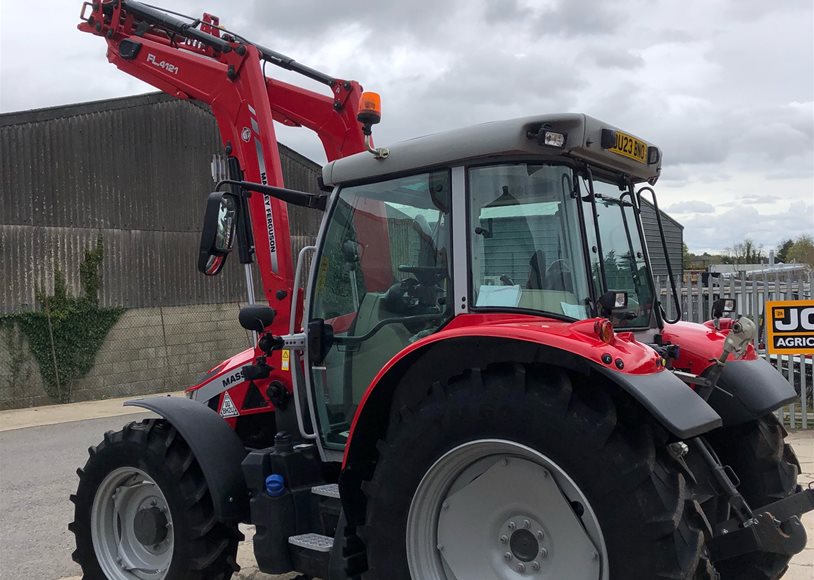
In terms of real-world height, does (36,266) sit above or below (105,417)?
above

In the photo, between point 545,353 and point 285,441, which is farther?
point 285,441

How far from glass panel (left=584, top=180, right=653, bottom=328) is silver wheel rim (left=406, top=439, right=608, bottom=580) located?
970 millimetres

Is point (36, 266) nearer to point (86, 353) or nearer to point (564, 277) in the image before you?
point (86, 353)

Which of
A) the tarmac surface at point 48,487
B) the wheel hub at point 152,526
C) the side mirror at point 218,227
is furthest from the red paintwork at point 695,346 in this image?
the wheel hub at point 152,526

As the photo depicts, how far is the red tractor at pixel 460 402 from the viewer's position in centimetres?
263

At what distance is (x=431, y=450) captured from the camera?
2875 mm

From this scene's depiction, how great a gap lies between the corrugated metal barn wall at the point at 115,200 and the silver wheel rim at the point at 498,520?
13.2 meters

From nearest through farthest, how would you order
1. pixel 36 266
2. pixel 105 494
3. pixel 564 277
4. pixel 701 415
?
pixel 701 415 < pixel 564 277 < pixel 105 494 < pixel 36 266

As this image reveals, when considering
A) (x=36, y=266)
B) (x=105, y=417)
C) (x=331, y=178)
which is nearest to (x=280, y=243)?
(x=331, y=178)

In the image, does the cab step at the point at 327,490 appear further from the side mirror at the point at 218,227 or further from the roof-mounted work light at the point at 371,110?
the roof-mounted work light at the point at 371,110

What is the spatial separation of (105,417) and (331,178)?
33.9 feet

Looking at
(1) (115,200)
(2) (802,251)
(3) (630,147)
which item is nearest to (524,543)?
(3) (630,147)

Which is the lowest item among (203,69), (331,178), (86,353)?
(86,353)

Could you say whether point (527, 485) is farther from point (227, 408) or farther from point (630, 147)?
point (227, 408)
